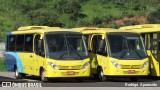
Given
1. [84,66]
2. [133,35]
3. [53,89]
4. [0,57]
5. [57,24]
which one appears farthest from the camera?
[57,24]

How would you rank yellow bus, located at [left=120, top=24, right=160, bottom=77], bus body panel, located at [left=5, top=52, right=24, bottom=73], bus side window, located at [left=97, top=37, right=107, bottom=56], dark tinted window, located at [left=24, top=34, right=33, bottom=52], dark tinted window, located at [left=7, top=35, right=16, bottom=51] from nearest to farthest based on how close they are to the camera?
bus side window, located at [left=97, top=37, right=107, bottom=56]
yellow bus, located at [left=120, top=24, right=160, bottom=77]
dark tinted window, located at [left=24, top=34, right=33, bottom=52]
bus body panel, located at [left=5, top=52, right=24, bottom=73]
dark tinted window, located at [left=7, top=35, right=16, bottom=51]

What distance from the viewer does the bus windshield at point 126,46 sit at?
75.4 feet

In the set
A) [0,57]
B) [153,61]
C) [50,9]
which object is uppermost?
Result: [153,61]

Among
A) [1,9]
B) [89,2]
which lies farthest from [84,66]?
[89,2]

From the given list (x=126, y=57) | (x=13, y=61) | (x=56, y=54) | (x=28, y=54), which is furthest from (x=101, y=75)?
(x=13, y=61)

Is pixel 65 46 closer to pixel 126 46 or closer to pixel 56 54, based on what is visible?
pixel 56 54

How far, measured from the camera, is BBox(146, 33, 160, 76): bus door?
2403 centimetres

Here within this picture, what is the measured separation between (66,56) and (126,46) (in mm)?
2994

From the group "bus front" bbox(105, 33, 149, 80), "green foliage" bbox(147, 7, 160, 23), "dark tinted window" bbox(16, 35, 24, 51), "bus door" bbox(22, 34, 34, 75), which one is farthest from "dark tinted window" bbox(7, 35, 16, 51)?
"green foliage" bbox(147, 7, 160, 23)

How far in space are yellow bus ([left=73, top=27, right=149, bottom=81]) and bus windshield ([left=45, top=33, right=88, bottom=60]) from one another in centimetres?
122

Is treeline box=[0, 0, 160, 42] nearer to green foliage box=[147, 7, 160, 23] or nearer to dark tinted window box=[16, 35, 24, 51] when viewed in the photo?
green foliage box=[147, 7, 160, 23]

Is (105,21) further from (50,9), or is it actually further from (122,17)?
(50,9)

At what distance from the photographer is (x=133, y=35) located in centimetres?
2389

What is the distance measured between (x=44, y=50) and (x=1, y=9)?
55.6 metres
